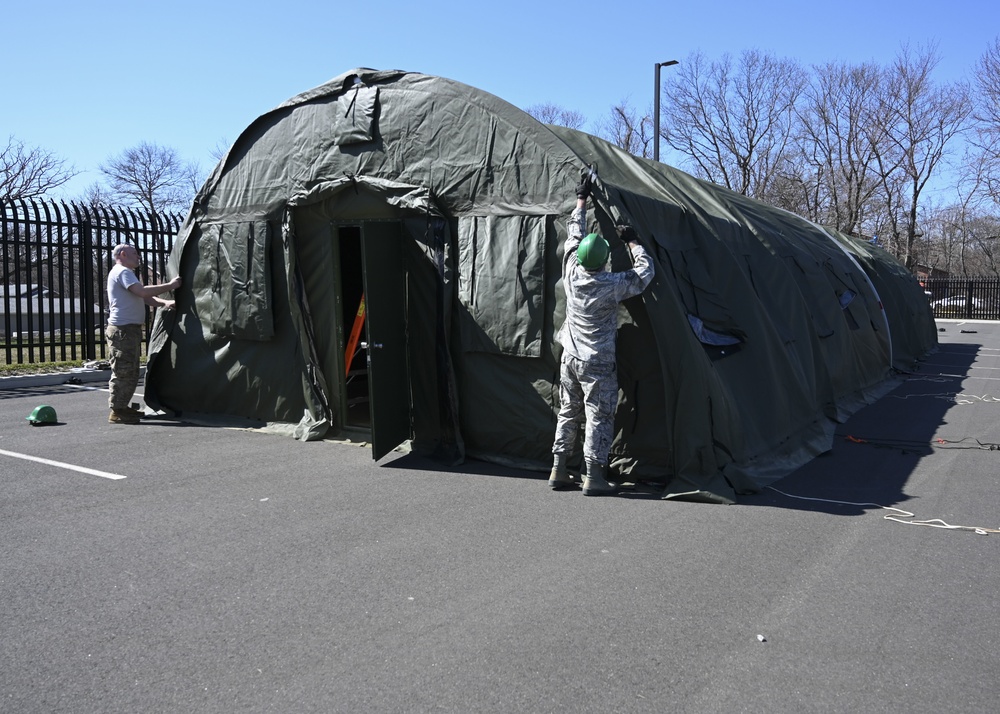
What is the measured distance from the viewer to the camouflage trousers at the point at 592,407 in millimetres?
6418

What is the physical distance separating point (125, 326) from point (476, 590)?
21.4ft

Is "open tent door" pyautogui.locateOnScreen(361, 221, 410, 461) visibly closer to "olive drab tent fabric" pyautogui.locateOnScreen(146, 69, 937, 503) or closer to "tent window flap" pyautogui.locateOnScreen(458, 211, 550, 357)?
"olive drab tent fabric" pyautogui.locateOnScreen(146, 69, 937, 503)

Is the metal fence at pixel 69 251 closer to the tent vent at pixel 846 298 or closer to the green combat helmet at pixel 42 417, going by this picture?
the green combat helmet at pixel 42 417

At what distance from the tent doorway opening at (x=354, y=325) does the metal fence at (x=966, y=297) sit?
34838mm

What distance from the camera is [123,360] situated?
9.20m

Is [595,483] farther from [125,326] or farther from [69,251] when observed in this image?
[69,251]

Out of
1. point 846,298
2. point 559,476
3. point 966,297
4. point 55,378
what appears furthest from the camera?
point 966,297

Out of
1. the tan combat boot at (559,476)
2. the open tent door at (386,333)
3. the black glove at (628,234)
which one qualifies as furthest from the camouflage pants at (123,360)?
the black glove at (628,234)

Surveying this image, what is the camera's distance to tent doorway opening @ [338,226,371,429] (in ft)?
29.9

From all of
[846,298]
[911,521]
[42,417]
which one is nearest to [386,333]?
[42,417]

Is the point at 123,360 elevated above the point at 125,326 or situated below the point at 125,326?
below

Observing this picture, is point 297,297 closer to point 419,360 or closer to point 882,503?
point 419,360

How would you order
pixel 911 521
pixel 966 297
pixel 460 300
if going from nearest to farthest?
1. pixel 911 521
2. pixel 460 300
3. pixel 966 297

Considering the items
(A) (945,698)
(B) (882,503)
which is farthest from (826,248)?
(A) (945,698)
